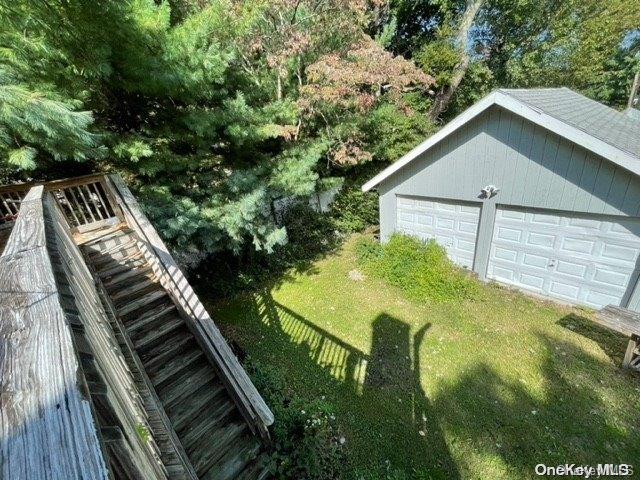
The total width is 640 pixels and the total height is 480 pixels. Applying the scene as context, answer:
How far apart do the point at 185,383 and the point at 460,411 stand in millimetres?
4097

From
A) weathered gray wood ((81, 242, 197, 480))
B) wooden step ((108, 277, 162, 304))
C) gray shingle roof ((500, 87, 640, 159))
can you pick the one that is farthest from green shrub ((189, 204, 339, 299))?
gray shingle roof ((500, 87, 640, 159))

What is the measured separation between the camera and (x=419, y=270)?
7.33 meters

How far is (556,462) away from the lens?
12.2ft

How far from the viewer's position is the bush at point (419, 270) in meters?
6.86

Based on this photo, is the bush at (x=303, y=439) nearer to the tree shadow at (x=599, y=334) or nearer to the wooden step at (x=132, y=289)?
the wooden step at (x=132, y=289)

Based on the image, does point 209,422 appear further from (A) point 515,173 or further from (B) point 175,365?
(A) point 515,173

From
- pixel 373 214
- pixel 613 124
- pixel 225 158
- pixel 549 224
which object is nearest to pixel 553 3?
pixel 613 124

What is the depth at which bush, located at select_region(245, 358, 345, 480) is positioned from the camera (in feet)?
11.5

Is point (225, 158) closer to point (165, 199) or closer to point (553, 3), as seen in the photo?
point (165, 199)

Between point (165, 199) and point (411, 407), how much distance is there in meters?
5.89

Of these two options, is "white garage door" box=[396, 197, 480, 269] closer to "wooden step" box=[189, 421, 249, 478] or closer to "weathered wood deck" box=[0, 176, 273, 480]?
"weathered wood deck" box=[0, 176, 273, 480]

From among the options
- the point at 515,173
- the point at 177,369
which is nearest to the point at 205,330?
the point at 177,369

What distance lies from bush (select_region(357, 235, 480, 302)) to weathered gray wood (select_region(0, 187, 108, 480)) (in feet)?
22.8

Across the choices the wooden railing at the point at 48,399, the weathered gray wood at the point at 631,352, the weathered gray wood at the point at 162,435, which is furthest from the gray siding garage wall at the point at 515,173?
the wooden railing at the point at 48,399
